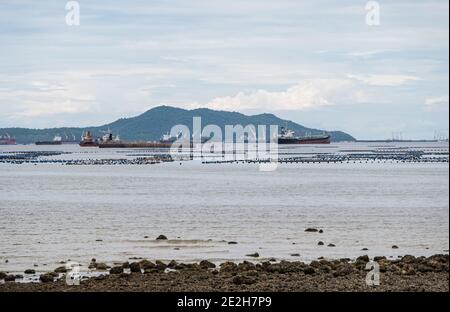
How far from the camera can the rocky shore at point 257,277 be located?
20.2 meters

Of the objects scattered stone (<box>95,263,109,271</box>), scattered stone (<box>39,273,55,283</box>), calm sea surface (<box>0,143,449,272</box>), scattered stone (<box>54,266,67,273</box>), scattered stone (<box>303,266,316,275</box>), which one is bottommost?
calm sea surface (<box>0,143,449,272</box>)

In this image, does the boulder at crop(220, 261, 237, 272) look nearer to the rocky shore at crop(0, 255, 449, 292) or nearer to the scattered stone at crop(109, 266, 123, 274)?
the rocky shore at crop(0, 255, 449, 292)

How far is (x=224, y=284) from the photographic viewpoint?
20.8 metres

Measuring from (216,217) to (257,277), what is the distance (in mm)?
19117

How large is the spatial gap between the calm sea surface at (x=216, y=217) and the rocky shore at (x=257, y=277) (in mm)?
2705

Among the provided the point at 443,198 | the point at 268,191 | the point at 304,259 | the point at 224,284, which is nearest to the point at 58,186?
the point at 268,191

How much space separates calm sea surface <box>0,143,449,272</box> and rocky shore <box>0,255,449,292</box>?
271cm

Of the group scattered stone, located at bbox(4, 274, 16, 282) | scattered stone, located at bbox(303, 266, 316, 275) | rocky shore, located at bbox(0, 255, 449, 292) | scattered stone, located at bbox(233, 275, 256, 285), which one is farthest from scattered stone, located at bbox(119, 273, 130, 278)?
scattered stone, located at bbox(303, 266, 316, 275)

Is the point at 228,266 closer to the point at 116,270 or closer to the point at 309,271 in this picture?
the point at 309,271

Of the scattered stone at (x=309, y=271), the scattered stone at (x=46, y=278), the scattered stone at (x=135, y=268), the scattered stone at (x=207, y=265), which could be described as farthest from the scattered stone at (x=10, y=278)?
the scattered stone at (x=309, y=271)

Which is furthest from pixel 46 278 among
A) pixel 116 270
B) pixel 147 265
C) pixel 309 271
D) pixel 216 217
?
pixel 216 217

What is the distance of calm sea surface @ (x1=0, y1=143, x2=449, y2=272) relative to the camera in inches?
1128
